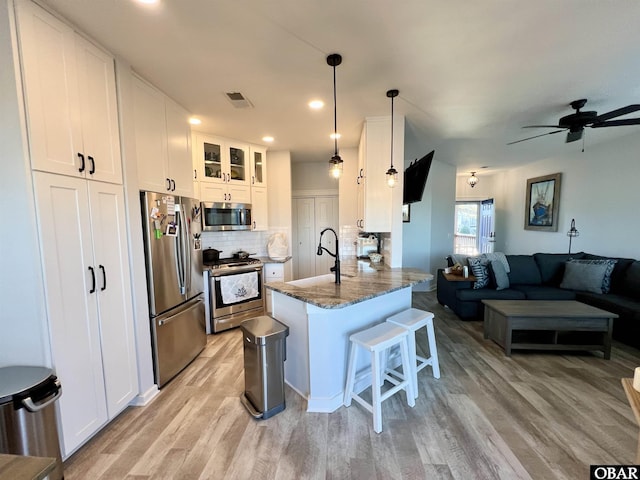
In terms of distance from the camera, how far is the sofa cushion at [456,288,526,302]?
3.82 m

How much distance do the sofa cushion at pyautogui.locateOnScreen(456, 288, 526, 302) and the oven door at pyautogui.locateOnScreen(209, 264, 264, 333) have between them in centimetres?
294

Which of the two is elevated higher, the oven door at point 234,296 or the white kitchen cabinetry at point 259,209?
the white kitchen cabinetry at point 259,209

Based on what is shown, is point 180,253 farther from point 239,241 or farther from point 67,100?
point 239,241

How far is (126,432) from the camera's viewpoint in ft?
6.28

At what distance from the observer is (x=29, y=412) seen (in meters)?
1.35

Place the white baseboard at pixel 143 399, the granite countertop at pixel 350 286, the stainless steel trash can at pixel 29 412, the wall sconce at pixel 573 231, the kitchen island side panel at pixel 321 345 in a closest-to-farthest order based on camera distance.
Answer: the stainless steel trash can at pixel 29 412 → the granite countertop at pixel 350 286 → the kitchen island side panel at pixel 321 345 → the white baseboard at pixel 143 399 → the wall sconce at pixel 573 231

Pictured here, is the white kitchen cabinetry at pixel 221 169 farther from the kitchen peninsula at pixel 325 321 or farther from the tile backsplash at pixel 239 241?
the kitchen peninsula at pixel 325 321

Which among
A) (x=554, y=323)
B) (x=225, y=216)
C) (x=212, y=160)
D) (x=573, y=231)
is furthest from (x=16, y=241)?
(x=573, y=231)

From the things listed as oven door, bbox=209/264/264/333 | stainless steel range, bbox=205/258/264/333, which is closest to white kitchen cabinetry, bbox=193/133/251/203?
stainless steel range, bbox=205/258/264/333

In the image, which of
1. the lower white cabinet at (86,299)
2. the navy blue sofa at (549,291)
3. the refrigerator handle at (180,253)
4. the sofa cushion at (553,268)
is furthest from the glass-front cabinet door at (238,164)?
the sofa cushion at (553,268)

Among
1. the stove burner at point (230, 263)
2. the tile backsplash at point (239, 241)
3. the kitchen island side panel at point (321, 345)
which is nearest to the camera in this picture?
the kitchen island side panel at point (321, 345)

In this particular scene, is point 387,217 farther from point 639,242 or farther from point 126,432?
point 639,242

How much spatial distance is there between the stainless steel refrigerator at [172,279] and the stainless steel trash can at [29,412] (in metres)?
0.89

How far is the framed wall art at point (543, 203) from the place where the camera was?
5335mm
